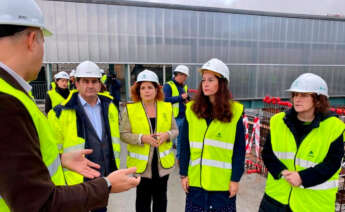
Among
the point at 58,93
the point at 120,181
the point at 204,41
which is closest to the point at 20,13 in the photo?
the point at 120,181

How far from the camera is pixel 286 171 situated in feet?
6.32

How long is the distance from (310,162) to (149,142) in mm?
1632

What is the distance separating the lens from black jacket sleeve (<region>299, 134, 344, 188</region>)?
5.91 ft

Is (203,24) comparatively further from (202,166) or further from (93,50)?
(202,166)

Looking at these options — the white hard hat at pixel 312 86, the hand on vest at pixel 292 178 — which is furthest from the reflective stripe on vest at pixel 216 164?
the white hard hat at pixel 312 86

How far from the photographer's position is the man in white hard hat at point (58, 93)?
15.1ft

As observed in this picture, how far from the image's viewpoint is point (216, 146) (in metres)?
2.08

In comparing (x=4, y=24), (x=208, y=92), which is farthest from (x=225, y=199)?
(x=4, y=24)

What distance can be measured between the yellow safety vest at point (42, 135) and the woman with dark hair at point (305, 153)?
6.04ft

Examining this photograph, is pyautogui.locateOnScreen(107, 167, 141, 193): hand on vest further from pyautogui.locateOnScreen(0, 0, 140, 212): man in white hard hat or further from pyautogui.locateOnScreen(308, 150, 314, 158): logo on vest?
pyautogui.locateOnScreen(308, 150, 314, 158): logo on vest

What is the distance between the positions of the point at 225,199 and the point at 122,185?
1.39 meters

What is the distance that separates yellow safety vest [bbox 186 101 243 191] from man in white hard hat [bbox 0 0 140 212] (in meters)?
1.14

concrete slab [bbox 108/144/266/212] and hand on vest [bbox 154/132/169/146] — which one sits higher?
hand on vest [bbox 154/132/169/146]

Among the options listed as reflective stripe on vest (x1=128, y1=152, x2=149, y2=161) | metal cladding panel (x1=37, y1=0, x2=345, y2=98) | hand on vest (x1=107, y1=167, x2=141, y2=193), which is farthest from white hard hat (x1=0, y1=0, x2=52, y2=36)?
metal cladding panel (x1=37, y1=0, x2=345, y2=98)
